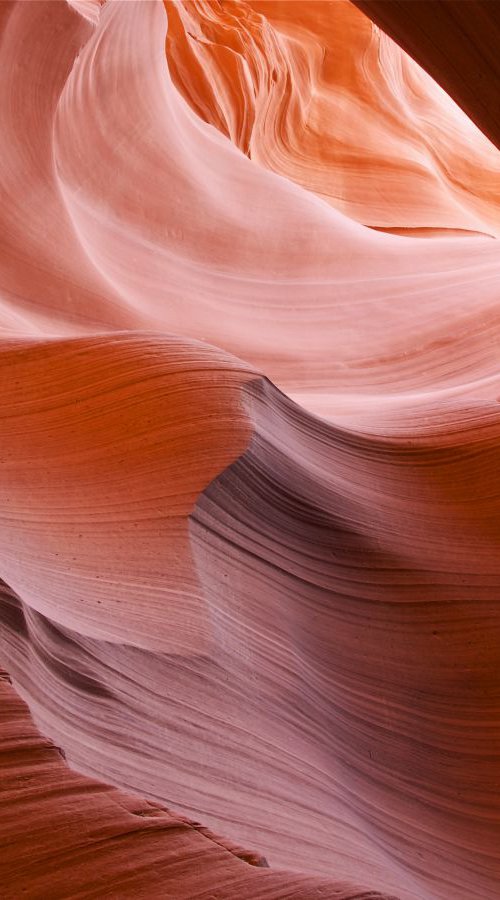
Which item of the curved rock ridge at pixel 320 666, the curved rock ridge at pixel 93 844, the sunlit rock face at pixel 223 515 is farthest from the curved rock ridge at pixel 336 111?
the curved rock ridge at pixel 93 844

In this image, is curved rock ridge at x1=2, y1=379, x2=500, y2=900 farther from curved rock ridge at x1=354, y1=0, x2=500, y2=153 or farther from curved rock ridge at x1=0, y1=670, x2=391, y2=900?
curved rock ridge at x1=354, y1=0, x2=500, y2=153

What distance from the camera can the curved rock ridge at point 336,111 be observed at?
3572mm

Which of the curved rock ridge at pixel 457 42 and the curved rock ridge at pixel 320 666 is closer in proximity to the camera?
the curved rock ridge at pixel 320 666

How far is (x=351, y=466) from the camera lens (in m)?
1.47

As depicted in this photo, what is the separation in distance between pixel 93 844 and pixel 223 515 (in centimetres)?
57

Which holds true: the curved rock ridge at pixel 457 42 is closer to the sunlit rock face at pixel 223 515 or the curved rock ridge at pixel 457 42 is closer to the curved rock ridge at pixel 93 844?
the sunlit rock face at pixel 223 515

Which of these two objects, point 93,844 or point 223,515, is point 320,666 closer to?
point 223,515

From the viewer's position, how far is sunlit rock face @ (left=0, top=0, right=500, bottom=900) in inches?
30.2

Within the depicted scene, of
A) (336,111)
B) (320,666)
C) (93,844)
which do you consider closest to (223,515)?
(320,666)

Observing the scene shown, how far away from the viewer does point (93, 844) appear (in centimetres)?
67

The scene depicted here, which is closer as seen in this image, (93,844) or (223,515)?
(93,844)

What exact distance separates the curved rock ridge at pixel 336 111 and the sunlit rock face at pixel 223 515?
72cm

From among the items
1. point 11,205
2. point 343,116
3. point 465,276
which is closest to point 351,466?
point 11,205

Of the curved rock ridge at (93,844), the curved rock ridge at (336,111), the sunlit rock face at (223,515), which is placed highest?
the curved rock ridge at (336,111)
